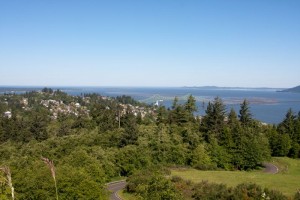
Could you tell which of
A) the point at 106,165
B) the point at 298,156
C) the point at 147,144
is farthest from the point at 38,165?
the point at 298,156

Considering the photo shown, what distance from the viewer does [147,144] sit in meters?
60.9

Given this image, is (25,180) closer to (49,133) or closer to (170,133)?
(170,133)

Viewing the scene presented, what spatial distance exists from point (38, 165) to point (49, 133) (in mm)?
36503

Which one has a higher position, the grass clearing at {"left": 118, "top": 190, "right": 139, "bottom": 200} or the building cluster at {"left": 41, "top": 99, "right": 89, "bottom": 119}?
the building cluster at {"left": 41, "top": 99, "right": 89, "bottom": 119}

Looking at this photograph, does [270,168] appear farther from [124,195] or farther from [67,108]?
[67,108]

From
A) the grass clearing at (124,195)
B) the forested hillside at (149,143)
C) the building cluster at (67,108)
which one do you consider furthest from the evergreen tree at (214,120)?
the building cluster at (67,108)

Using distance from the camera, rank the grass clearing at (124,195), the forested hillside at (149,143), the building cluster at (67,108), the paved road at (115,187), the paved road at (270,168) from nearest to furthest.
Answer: the grass clearing at (124,195) → the paved road at (115,187) → the forested hillside at (149,143) → the paved road at (270,168) → the building cluster at (67,108)

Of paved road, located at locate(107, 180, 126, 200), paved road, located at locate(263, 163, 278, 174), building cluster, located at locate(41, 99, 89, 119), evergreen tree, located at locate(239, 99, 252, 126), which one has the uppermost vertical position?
evergreen tree, located at locate(239, 99, 252, 126)

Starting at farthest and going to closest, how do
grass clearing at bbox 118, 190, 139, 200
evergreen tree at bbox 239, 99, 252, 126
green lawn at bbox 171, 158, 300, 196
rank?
evergreen tree at bbox 239, 99, 252, 126
green lawn at bbox 171, 158, 300, 196
grass clearing at bbox 118, 190, 139, 200

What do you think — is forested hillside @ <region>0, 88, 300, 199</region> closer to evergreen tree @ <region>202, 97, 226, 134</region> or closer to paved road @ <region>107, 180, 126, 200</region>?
evergreen tree @ <region>202, 97, 226, 134</region>

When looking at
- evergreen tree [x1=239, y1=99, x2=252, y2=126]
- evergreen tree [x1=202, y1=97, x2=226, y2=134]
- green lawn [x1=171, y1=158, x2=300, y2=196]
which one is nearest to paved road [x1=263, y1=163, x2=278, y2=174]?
green lawn [x1=171, y1=158, x2=300, y2=196]

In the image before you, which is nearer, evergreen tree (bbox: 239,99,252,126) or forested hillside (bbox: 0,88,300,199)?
forested hillside (bbox: 0,88,300,199)

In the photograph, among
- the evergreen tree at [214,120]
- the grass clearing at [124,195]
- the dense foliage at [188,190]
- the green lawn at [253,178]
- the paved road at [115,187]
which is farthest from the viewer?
the evergreen tree at [214,120]

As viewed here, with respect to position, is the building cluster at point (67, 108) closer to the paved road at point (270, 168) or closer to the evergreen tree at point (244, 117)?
the evergreen tree at point (244, 117)
